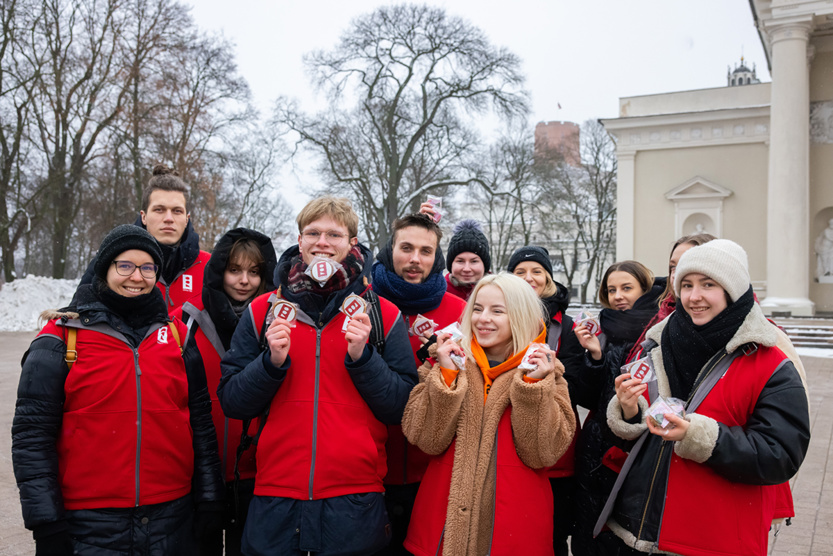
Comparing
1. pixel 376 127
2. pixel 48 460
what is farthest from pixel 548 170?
pixel 48 460

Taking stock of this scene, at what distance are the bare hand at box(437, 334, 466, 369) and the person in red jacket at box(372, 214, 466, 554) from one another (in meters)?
0.42

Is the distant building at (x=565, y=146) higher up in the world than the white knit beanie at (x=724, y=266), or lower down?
higher up

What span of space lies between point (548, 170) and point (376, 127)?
9182mm

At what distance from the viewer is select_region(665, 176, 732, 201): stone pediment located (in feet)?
94.5

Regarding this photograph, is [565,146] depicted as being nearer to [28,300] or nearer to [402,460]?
[28,300]

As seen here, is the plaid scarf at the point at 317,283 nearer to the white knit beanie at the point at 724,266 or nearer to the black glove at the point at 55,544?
the black glove at the point at 55,544

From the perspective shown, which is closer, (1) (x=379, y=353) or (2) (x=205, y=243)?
(1) (x=379, y=353)

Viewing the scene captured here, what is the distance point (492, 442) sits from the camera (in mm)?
2918

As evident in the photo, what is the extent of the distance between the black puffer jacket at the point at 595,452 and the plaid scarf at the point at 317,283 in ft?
4.46

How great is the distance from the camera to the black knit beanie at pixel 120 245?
3.05 meters

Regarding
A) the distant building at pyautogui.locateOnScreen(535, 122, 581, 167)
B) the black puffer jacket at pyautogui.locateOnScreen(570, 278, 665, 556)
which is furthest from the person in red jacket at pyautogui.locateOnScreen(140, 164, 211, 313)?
the distant building at pyautogui.locateOnScreen(535, 122, 581, 167)

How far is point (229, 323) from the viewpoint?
362 centimetres

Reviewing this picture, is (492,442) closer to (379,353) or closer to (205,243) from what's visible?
(379,353)

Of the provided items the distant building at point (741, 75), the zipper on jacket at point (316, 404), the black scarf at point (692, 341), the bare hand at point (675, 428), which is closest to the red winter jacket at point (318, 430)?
the zipper on jacket at point (316, 404)
